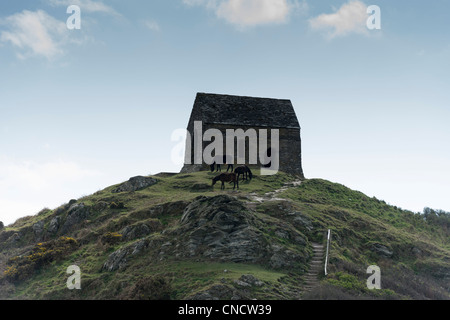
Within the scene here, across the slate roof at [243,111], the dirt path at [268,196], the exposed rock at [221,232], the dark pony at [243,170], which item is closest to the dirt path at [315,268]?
the exposed rock at [221,232]

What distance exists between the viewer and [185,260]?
79.9ft

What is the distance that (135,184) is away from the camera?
146 ft

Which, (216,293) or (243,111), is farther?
(243,111)

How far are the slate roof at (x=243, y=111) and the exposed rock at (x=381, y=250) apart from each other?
2741 centimetres

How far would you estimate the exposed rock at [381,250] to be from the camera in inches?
1241

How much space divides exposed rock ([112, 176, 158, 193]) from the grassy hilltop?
2443 mm

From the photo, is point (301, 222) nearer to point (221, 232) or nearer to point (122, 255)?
point (221, 232)

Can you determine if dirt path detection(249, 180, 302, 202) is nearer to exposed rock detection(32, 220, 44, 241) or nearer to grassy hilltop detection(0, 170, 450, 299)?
grassy hilltop detection(0, 170, 450, 299)

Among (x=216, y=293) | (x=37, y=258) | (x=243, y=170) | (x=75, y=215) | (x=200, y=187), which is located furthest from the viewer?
(x=243, y=170)

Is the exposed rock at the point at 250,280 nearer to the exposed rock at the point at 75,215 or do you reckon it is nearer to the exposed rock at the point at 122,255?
the exposed rock at the point at 122,255

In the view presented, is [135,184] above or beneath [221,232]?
above

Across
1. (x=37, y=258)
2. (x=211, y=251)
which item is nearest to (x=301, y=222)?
(x=211, y=251)

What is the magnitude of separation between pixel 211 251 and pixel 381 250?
14933mm
